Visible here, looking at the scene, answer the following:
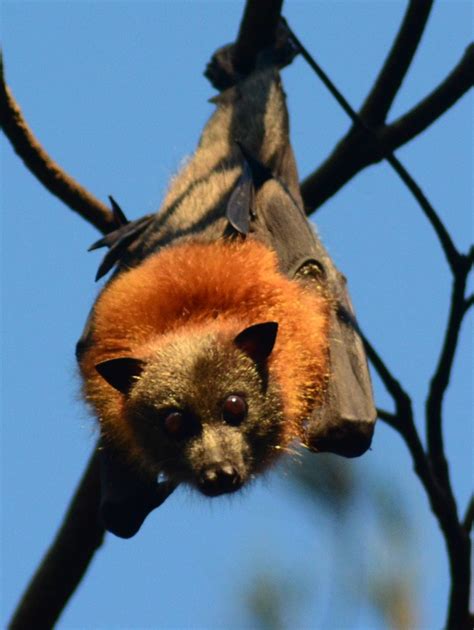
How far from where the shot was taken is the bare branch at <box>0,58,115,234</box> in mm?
7785

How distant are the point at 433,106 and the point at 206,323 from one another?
287cm

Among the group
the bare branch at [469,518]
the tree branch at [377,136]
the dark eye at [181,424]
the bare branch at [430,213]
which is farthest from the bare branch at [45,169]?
the bare branch at [469,518]

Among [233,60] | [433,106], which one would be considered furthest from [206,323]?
[233,60]

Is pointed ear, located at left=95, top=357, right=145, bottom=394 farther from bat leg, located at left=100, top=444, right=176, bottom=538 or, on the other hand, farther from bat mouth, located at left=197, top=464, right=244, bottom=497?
bat mouth, located at left=197, top=464, right=244, bottom=497

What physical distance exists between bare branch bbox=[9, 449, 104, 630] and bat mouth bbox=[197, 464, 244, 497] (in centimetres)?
Result: 193

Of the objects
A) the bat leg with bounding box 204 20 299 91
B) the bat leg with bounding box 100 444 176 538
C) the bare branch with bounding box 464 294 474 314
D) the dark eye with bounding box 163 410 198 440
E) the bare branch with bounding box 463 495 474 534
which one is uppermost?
the bat leg with bounding box 204 20 299 91

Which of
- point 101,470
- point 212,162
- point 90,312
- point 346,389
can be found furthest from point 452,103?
point 101,470

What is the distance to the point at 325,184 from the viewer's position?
8781mm

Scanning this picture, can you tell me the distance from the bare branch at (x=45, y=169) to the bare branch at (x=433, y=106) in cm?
230

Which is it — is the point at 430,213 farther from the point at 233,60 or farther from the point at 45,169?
the point at 233,60

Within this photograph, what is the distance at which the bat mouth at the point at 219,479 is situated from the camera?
19.0 ft

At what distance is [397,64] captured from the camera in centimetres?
810

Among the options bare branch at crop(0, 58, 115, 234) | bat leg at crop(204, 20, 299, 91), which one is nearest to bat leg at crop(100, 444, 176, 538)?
bare branch at crop(0, 58, 115, 234)

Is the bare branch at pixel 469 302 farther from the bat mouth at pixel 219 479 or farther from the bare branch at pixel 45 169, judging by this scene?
the bare branch at pixel 45 169
